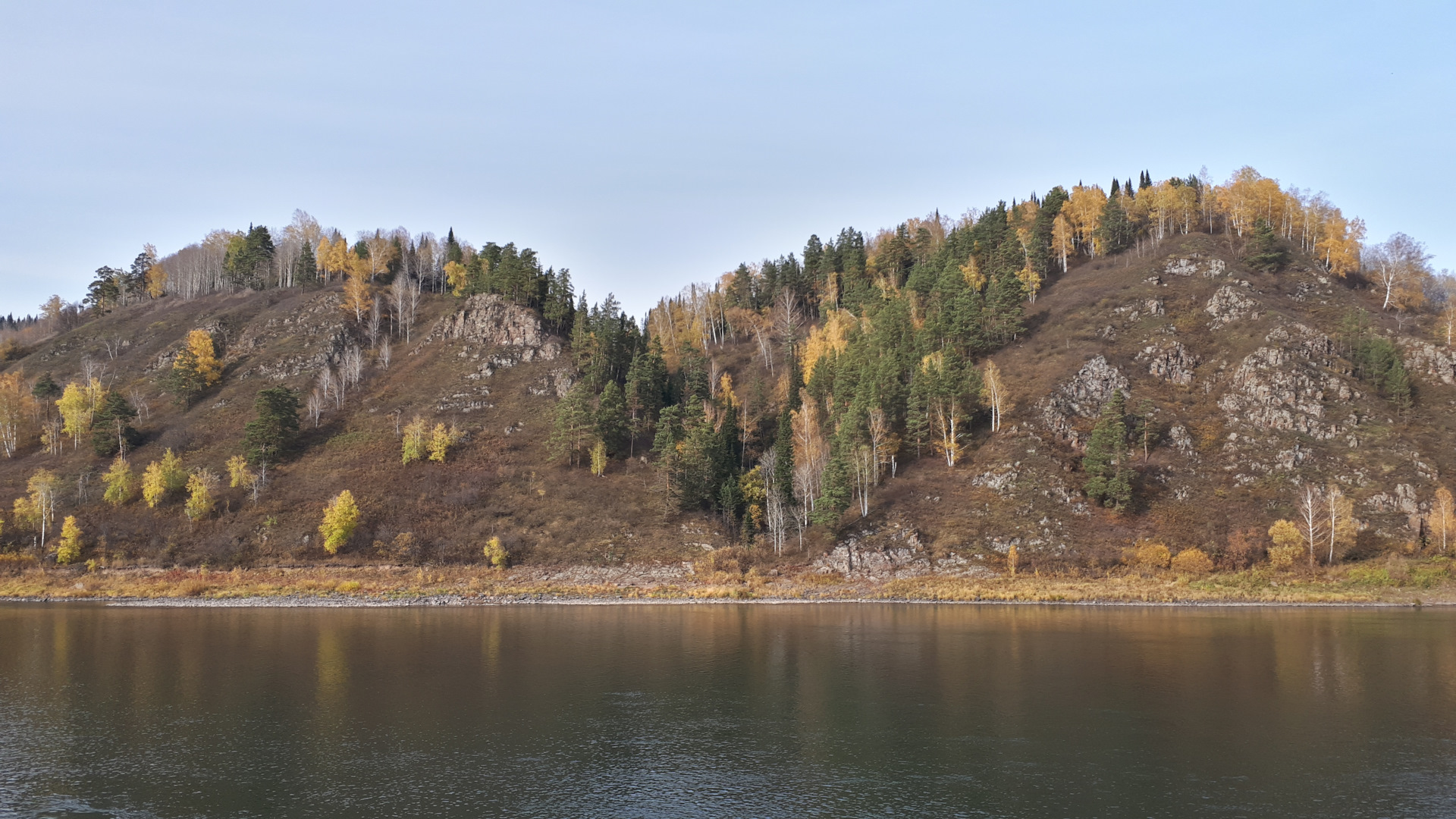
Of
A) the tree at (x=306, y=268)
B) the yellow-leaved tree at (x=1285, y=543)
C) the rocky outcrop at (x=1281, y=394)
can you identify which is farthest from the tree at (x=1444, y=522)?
the tree at (x=306, y=268)

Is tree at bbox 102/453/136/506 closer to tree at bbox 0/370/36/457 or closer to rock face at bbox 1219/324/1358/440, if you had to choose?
tree at bbox 0/370/36/457

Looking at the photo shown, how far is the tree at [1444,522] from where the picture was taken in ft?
233

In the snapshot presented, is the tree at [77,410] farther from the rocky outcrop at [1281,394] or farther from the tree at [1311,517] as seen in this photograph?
the rocky outcrop at [1281,394]

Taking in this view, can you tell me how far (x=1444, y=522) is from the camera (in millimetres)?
70938

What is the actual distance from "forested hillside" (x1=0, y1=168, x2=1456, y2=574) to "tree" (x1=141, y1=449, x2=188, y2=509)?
671 millimetres

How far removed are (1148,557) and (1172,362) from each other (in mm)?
37850

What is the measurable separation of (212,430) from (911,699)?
114392mm

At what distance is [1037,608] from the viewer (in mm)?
66625

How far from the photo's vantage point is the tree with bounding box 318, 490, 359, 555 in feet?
279

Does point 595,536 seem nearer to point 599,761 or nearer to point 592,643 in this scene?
point 592,643

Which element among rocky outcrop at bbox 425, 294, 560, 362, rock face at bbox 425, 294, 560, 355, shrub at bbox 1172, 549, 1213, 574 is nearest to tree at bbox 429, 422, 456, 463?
rocky outcrop at bbox 425, 294, 560, 362

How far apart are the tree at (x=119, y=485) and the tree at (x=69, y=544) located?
8.49 meters

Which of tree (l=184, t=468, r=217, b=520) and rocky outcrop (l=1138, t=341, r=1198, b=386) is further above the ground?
rocky outcrop (l=1138, t=341, r=1198, b=386)

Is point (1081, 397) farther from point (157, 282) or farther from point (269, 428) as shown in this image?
point (157, 282)
